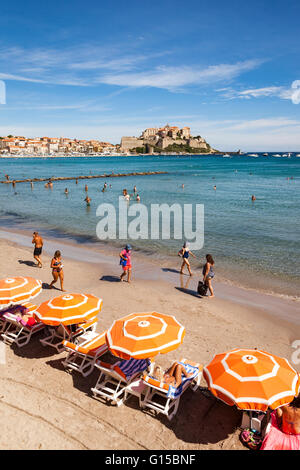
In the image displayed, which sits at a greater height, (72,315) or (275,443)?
(72,315)

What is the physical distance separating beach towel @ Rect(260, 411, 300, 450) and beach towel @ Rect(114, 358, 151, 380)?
2.67 metres

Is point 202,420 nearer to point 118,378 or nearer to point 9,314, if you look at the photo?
point 118,378

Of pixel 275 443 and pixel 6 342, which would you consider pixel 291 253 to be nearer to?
pixel 275 443

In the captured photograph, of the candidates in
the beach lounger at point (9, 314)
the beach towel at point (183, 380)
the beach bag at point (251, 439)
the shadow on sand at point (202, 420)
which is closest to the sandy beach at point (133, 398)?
the shadow on sand at point (202, 420)

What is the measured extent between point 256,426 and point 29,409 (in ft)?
13.9

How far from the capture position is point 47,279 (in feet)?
43.0

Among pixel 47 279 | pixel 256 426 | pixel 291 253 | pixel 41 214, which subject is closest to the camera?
pixel 256 426

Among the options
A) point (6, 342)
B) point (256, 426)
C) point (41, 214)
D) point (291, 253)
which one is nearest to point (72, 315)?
point (6, 342)

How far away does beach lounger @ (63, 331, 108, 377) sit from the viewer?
700cm

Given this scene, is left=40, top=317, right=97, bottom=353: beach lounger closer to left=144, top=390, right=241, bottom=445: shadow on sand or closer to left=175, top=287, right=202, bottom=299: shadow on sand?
left=144, top=390, right=241, bottom=445: shadow on sand

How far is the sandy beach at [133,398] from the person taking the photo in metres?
5.33

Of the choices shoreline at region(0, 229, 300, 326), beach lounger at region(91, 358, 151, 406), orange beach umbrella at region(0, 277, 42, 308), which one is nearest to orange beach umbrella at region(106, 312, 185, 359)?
beach lounger at region(91, 358, 151, 406)
